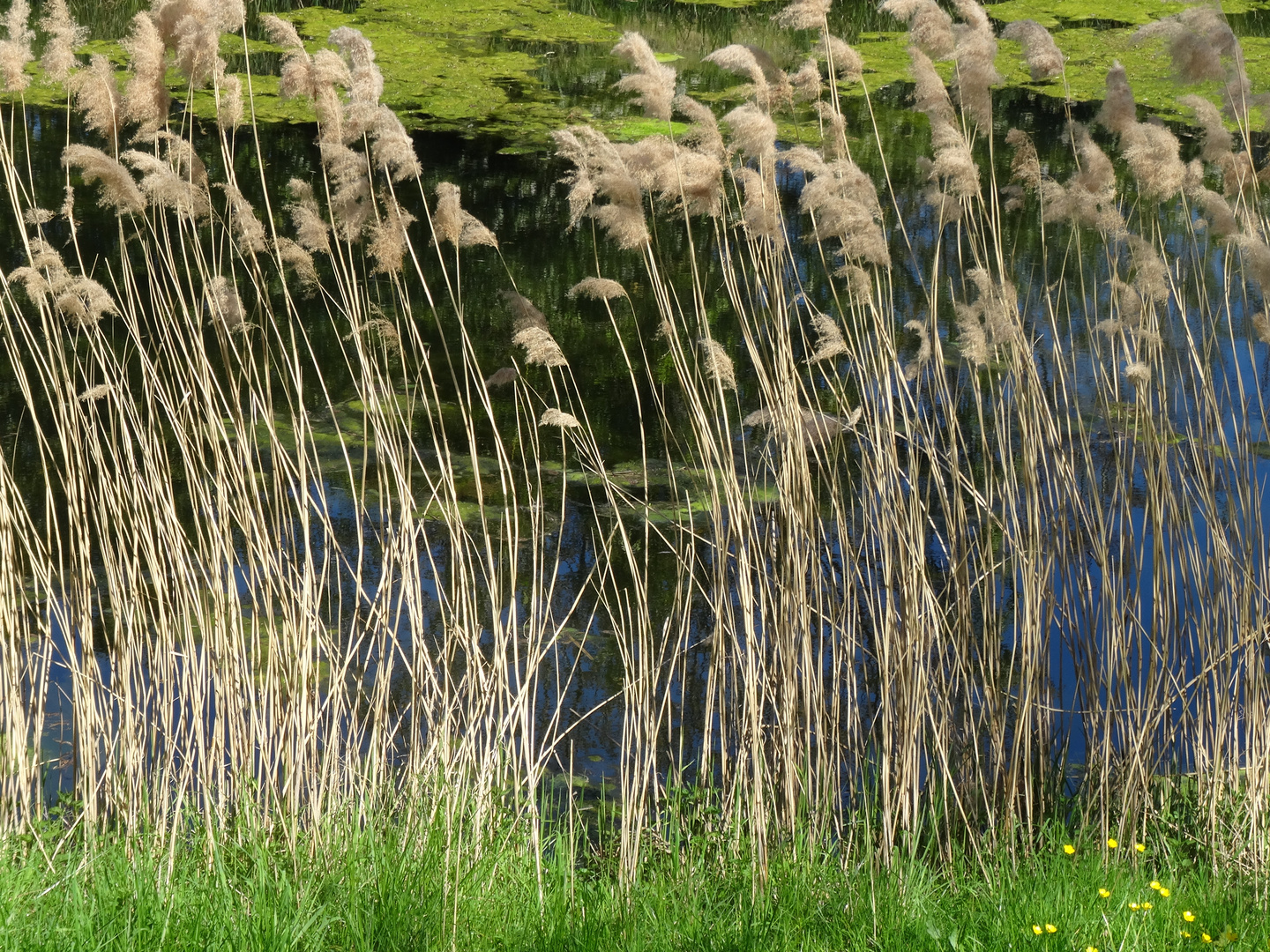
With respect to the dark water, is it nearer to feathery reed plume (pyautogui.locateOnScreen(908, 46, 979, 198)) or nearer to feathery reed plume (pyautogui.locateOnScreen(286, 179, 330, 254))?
feathery reed plume (pyautogui.locateOnScreen(908, 46, 979, 198))

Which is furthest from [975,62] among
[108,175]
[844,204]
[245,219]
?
[108,175]

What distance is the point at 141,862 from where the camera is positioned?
2111mm

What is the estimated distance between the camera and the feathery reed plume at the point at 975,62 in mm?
2400

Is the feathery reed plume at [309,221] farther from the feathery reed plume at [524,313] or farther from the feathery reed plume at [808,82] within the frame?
the feathery reed plume at [808,82]

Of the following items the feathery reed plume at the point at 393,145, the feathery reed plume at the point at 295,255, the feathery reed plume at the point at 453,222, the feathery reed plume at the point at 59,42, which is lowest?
the feathery reed plume at the point at 295,255

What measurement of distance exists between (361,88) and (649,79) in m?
0.58

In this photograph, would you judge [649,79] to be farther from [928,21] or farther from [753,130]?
[928,21]

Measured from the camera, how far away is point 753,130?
241 cm

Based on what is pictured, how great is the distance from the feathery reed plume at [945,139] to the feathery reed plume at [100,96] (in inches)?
63.6

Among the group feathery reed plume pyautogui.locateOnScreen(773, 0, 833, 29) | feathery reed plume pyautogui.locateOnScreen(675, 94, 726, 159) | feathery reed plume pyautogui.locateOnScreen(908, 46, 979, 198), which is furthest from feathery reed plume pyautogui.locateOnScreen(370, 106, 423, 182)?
feathery reed plume pyautogui.locateOnScreen(908, 46, 979, 198)

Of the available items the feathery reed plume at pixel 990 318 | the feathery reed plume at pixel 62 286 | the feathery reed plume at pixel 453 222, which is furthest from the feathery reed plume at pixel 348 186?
the feathery reed plume at pixel 990 318

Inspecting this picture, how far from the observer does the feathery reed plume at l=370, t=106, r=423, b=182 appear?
2385mm

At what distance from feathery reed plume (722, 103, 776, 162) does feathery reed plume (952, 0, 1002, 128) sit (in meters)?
0.39

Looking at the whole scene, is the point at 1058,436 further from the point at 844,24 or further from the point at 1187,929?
the point at 844,24
